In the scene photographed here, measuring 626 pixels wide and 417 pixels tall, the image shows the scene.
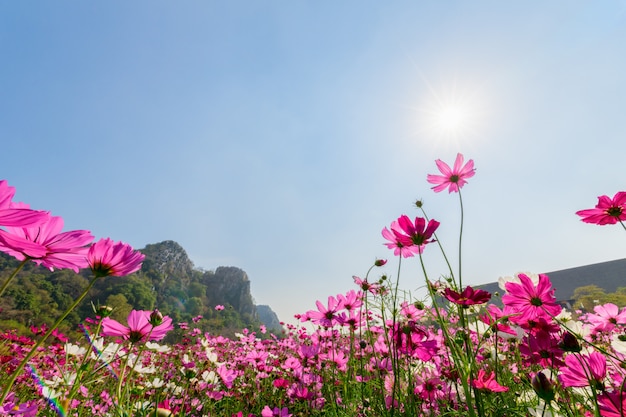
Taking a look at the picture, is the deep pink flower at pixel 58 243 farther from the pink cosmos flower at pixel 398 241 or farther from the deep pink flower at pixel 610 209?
the deep pink flower at pixel 610 209

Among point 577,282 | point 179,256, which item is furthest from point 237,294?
point 577,282

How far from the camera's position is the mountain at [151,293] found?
21.4 metres

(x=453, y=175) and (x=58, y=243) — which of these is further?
(x=453, y=175)

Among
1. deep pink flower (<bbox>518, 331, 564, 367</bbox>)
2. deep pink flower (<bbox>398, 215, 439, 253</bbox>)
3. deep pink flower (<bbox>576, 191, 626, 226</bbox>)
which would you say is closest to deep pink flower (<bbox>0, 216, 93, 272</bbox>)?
deep pink flower (<bbox>398, 215, 439, 253</bbox>)

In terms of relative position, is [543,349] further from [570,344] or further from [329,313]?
[329,313]

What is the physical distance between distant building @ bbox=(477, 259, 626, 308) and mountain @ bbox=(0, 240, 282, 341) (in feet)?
112

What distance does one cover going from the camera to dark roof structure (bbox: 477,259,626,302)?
34.3m

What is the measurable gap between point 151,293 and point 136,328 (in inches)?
1912

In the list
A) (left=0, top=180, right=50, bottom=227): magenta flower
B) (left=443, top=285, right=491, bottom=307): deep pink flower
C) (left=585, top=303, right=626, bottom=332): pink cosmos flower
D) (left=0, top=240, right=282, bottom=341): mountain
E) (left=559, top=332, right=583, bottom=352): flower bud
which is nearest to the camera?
(left=0, top=180, right=50, bottom=227): magenta flower

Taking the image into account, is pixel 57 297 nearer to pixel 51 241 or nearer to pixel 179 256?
pixel 51 241

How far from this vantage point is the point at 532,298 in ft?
3.16

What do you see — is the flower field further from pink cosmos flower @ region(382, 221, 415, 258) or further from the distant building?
the distant building

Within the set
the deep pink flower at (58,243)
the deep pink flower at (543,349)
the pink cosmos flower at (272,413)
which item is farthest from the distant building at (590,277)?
the deep pink flower at (58,243)

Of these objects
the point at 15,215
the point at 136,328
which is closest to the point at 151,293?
the point at 136,328
